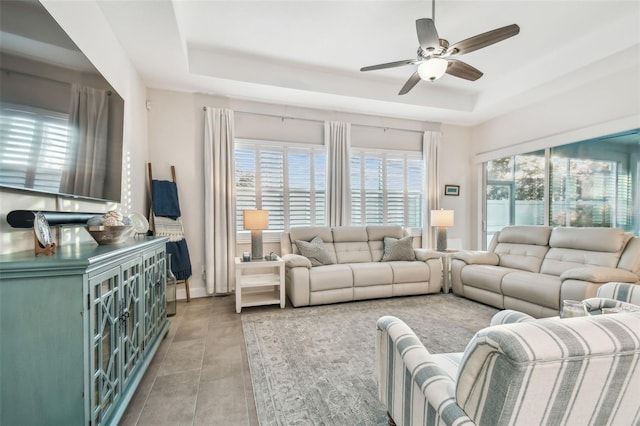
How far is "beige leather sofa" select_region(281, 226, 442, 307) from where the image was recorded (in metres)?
3.52

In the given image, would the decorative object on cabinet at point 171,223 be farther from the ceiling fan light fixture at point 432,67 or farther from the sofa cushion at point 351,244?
the ceiling fan light fixture at point 432,67

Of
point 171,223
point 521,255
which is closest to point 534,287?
point 521,255

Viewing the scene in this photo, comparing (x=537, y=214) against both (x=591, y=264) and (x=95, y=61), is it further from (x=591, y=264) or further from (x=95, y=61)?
(x=95, y=61)

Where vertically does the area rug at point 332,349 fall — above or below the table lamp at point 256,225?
below

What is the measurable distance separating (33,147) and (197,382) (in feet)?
5.49

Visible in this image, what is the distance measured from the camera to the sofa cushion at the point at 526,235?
12.0 ft

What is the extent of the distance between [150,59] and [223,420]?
349 centimetres

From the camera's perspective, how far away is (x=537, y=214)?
442 centimetres

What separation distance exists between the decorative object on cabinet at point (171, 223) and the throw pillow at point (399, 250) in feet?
9.05

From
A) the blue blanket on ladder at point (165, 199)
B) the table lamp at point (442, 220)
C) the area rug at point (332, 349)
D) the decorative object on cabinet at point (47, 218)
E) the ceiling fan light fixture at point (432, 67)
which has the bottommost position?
the area rug at point (332, 349)

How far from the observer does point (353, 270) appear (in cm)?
371

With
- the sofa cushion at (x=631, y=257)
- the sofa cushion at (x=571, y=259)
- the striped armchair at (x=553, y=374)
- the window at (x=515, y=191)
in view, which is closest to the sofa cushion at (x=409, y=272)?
the sofa cushion at (x=571, y=259)

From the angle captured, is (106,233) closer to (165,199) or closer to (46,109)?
(46,109)

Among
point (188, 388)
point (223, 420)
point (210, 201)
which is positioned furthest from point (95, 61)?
point (223, 420)
